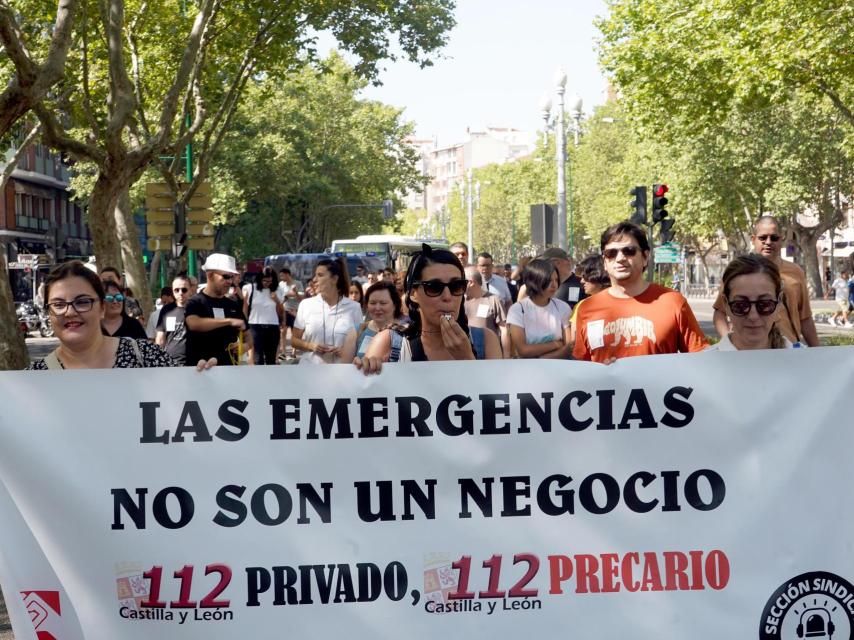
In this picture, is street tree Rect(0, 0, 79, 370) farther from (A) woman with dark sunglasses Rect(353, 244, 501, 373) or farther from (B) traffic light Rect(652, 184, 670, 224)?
(B) traffic light Rect(652, 184, 670, 224)

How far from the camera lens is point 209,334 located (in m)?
10.3

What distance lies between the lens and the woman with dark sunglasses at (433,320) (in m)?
4.68

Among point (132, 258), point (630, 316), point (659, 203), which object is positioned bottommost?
point (630, 316)

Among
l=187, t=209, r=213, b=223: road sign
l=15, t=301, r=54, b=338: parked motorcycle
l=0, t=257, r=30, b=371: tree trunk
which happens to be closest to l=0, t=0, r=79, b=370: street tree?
l=0, t=257, r=30, b=371: tree trunk

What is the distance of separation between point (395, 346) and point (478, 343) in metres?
0.35

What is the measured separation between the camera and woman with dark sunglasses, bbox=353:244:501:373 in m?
4.68

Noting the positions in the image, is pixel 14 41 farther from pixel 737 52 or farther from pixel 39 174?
pixel 39 174

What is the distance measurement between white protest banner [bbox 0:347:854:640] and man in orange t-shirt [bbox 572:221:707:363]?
1.15m

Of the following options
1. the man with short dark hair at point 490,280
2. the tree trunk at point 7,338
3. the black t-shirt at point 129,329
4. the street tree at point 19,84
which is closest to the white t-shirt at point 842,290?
the man with short dark hair at point 490,280

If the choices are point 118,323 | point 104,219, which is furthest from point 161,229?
point 118,323

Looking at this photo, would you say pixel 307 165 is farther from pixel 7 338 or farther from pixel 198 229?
pixel 7 338

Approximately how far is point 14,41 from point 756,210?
4804 cm

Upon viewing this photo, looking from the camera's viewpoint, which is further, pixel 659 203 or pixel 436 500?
pixel 659 203

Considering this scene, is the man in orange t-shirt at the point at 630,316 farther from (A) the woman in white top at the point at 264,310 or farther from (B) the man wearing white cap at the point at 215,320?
(A) the woman in white top at the point at 264,310
